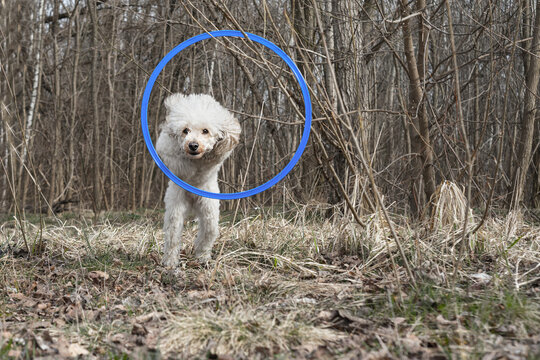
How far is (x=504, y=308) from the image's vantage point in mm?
2688

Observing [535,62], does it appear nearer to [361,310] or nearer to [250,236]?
[250,236]

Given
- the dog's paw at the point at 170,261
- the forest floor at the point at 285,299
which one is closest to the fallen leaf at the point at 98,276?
the forest floor at the point at 285,299

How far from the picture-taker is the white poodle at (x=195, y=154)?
4.09 m

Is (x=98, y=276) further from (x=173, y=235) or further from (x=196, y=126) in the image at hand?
(x=196, y=126)

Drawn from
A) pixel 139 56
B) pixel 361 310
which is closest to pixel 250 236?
pixel 361 310

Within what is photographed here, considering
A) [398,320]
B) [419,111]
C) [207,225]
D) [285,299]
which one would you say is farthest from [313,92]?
[419,111]

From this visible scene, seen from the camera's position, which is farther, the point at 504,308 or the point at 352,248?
the point at 352,248

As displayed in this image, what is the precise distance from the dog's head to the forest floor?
881 mm

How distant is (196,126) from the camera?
4086 mm

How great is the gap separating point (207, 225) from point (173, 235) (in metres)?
0.31

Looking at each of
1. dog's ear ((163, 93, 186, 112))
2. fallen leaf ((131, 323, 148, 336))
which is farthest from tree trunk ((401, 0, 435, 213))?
fallen leaf ((131, 323, 148, 336))

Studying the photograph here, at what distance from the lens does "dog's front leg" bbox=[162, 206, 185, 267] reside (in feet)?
14.6

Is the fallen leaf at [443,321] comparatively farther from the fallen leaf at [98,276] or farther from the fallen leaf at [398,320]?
the fallen leaf at [98,276]

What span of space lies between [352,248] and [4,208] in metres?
10.4
